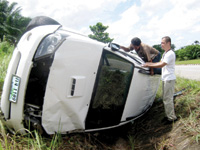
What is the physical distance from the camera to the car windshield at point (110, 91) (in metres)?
2.24

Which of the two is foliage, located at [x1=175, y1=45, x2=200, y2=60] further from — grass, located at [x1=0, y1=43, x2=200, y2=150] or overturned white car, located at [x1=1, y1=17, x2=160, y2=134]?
overturned white car, located at [x1=1, y1=17, x2=160, y2=134]

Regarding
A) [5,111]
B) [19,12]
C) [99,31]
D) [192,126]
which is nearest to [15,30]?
[19,12]

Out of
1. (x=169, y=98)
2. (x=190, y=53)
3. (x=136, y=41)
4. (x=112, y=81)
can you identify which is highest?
(x=190, y=53)

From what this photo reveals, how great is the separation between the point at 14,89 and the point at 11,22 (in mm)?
21236

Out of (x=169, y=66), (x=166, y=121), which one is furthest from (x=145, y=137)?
(x=169, y=66)

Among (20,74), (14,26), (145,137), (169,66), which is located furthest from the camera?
(14,26)

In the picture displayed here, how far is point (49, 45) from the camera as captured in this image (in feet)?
6.22

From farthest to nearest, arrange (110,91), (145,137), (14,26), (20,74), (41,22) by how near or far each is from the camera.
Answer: (14,26)
(145,137)
(41,22)
(110,91)
(20,74)

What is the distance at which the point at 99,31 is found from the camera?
89.5 feet

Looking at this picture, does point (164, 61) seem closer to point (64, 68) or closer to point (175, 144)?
point (175, 144)

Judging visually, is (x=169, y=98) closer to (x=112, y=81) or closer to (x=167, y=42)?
(x=167, y=42)

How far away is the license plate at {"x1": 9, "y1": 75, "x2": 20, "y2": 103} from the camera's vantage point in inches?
71.5

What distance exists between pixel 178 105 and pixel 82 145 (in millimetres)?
2106

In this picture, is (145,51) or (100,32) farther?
(100,32)
